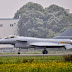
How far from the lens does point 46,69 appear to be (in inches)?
908

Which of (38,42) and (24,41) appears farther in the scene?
(38,42)

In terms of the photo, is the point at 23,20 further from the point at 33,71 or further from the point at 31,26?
the point at 33,71

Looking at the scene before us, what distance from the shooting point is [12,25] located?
9694cm

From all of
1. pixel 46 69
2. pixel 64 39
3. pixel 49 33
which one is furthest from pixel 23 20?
pixel 46 69

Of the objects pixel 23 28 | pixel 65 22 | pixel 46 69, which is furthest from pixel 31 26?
pixel 46 69

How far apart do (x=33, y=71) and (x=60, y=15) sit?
82144mm

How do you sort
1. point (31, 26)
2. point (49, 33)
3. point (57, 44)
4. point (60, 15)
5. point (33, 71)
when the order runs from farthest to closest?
point (60, 15)
point (31, 26)
point (49, 33)
point (57, 44)
point (33, 71)

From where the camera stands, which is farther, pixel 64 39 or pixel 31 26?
pixel 31 26

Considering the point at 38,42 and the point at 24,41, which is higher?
the point at 24,41

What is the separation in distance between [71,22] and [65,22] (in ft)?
13.0

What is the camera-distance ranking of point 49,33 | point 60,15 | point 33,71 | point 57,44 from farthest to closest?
point 60,15
point 49,33
point 57,44
point 33,71

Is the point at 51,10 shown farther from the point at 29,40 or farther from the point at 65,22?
the point at 29,40

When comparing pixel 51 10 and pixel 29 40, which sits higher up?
pixel 51 10

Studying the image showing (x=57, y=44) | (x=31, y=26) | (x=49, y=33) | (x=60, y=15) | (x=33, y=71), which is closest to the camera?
(x=33, y=71)
